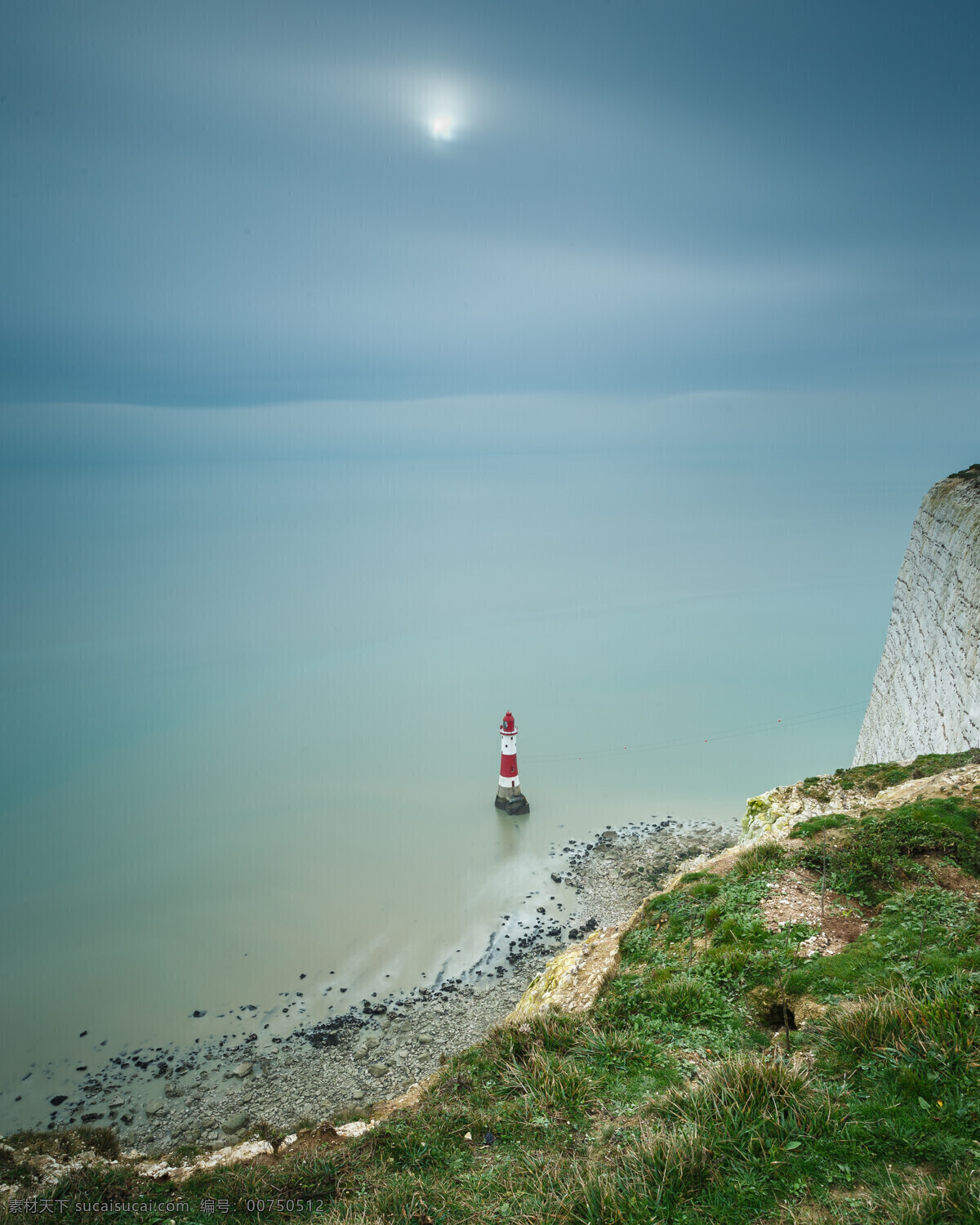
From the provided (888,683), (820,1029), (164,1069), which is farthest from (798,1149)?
(888,683)

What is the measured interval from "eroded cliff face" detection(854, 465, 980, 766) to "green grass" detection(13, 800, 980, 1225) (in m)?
5.57

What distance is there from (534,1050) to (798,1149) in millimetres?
2752

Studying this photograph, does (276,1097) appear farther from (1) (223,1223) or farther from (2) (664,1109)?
(2) (664,1109)

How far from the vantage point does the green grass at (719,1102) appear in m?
4.03

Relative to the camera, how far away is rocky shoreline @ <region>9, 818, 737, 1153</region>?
12766 millimetres

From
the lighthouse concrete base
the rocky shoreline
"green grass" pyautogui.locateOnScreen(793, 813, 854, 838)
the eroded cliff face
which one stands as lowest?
the rocky shoreline

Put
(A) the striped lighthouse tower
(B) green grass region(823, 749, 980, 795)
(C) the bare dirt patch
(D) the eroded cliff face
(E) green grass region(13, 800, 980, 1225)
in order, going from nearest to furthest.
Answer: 1. (E) green grass region(13, 800, 980, 1225)
2. (C) the bare dirt patch
3. (B) green grass region(823, 749, 980, 795)
4. (D) the eroded cliff face
5. (A) the striped lighthouse tower

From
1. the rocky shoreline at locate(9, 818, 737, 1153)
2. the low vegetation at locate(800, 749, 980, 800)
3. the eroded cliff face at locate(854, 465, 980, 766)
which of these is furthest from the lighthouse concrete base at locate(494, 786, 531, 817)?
the low vegetation at locate(800, 749, 980, 800)

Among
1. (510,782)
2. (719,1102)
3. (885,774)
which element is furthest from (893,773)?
(510,782)

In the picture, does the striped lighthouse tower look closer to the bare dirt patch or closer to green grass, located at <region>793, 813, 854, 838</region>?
green grass, located at <region>793, 813, 854, 838</region>

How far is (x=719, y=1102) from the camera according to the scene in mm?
4699

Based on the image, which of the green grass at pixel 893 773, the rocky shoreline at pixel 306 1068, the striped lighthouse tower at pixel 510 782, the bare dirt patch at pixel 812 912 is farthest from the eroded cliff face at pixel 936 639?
the striped lighthouse tower at pixel 510 782

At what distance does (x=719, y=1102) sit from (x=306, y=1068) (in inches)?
484

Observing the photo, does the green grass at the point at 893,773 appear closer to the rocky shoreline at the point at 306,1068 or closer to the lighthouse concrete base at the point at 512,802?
the rocky shoreline at the point at 306,1068
